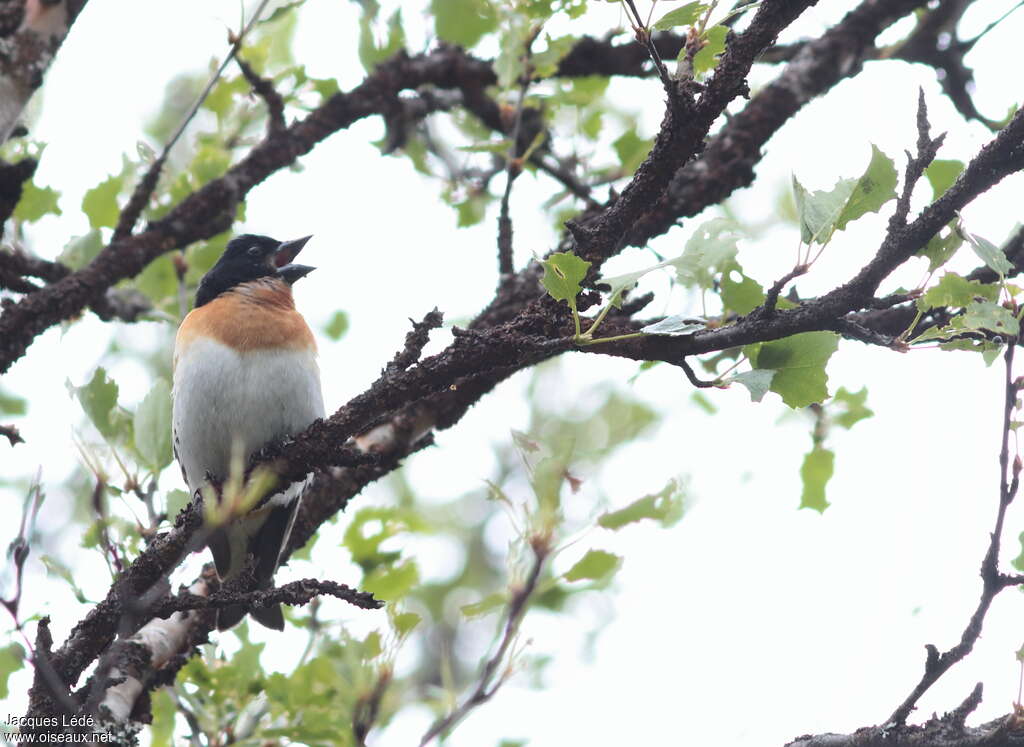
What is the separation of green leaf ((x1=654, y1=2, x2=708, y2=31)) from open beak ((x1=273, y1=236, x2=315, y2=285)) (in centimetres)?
348

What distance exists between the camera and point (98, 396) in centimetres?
402

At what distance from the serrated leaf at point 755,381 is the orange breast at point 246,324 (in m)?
2.72

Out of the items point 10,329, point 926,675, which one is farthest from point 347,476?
Answer: point 926,675

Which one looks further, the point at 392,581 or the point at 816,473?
the point at 392,581

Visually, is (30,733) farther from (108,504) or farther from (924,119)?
(924,119)

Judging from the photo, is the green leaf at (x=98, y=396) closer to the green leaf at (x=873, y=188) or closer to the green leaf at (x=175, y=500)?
the green leaf at (x=175, y=500)

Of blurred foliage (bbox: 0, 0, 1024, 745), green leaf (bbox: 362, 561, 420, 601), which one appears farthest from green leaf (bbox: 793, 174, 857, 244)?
green leaf (bbox: 362, 561, 420, 601)

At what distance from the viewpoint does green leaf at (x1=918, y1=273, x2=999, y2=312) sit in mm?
2713

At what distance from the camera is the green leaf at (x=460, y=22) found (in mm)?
4910

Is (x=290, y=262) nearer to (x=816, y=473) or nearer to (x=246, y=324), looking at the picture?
(x=246, y=324)

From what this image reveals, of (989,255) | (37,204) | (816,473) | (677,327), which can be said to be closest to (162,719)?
(37,204)

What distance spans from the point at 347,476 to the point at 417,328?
5.97 feet

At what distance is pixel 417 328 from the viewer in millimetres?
2930

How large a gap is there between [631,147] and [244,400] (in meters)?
Answer: 2.19
